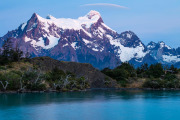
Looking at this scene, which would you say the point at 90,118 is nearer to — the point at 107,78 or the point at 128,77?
the point at 107,78

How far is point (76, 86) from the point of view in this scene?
12619 centimetres

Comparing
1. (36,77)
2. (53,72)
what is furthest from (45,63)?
(36,77)

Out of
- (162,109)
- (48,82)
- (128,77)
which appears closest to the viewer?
(162,109)

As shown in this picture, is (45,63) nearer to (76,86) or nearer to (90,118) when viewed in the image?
(76,86)

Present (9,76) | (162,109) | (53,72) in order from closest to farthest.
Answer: (162,109) < (9,76) < (53,72)

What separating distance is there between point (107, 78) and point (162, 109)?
3511 inches

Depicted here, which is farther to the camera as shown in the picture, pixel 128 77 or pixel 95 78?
pixel 128 77

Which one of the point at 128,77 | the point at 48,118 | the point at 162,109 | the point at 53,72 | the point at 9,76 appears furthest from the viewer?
the point at 128,77

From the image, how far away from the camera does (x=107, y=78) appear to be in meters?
156

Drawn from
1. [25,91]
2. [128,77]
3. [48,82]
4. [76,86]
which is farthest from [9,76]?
[128,77]

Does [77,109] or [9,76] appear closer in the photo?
[77,109]

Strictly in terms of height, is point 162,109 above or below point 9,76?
below

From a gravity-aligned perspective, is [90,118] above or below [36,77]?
below

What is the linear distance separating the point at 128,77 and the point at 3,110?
111 meters
